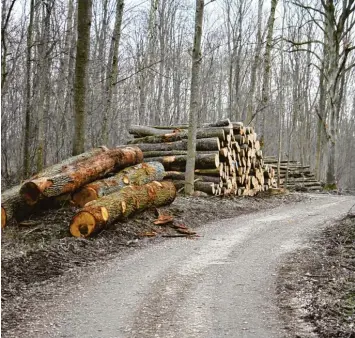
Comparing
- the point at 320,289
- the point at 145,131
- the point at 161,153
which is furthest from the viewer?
the point at 145,131

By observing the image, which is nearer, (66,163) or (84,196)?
(84,196)

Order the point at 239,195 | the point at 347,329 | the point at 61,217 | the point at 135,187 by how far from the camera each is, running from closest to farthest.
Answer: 1. the point at 347,329
2. the point at 61,217
3. the point at 135,187
4. the point at 239,195

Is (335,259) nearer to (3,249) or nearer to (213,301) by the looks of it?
(213,301)

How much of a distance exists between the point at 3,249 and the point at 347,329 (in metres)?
4.95

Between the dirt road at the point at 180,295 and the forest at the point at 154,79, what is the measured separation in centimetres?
453

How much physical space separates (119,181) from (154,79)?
22.7m

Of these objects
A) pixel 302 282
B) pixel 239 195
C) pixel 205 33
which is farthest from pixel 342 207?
pixel 205 33

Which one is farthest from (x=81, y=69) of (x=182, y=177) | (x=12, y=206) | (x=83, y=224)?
(x=182, y=177)

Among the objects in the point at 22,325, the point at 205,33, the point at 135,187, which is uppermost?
the point at 205,33

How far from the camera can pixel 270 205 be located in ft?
42.2

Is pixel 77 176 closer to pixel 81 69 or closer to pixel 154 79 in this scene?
pixel 81 69

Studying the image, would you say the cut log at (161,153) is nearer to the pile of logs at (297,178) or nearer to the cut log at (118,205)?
the cut log at (118,205)

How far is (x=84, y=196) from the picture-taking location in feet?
27.5

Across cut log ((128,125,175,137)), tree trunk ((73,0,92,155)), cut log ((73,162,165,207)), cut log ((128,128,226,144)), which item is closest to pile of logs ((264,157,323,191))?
cut log ((128,125,175,137))
